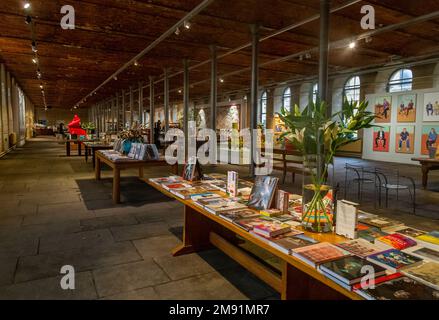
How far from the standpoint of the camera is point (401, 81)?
548 inches

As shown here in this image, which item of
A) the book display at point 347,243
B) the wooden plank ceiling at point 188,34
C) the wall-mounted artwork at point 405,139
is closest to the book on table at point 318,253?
the book display at point 347,243

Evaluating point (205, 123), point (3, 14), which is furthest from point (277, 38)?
point (205, 123)

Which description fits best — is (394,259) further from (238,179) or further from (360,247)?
(238,179)

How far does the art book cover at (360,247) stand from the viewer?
1.69m

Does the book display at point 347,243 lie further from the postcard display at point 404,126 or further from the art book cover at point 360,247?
the postcard display at point 404,126

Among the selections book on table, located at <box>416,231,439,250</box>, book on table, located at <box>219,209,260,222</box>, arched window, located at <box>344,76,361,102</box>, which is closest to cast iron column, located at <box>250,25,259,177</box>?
book on table, located at <box>219,209,260,222</box>

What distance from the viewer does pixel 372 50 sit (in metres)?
10.6

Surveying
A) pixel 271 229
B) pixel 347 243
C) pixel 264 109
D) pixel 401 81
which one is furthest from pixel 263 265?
pixel 264 109

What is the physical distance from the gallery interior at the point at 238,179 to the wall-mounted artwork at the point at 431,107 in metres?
0.05

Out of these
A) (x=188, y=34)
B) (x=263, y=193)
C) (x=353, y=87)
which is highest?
(x=188, y=34)

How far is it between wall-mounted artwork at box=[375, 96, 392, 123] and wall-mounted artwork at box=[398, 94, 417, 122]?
0.44 m

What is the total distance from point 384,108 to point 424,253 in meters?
13.5

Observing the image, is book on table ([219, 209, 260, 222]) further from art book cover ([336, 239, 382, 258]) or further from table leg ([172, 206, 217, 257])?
table leg ([172, 206, 217, 257])

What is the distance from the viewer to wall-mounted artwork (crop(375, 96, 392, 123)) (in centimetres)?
1330
